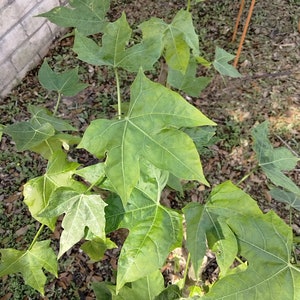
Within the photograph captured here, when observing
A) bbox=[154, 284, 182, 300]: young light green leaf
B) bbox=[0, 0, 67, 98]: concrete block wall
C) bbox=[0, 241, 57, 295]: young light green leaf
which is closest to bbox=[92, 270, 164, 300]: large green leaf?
bbox=[154, 284, 182, 300]: young light green leaf

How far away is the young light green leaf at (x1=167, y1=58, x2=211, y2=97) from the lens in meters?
1.35

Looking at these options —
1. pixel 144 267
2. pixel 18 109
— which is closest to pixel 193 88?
pixel 144 267

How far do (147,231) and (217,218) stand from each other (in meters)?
0.16

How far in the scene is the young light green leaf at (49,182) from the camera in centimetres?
103

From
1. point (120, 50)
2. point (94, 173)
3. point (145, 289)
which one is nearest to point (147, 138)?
point (94, 173)

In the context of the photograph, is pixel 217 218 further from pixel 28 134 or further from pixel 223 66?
pixel 223 66

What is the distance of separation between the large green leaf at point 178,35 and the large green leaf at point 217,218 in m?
0.41

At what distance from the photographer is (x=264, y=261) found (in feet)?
2.81

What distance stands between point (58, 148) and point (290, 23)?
7.74 ft

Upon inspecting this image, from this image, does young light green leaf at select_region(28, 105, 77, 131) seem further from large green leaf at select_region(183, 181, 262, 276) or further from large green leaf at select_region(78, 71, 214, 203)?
large green leaf at select_region(183, 181, 262, 276)

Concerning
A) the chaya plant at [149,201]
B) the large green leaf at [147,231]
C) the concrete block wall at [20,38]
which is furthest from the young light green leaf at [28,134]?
the concrete block wall at [20,38]

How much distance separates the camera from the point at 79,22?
4.10 ft

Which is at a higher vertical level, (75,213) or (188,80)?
(75,213)

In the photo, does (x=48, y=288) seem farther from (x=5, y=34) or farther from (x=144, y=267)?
(x=5, y=34)
